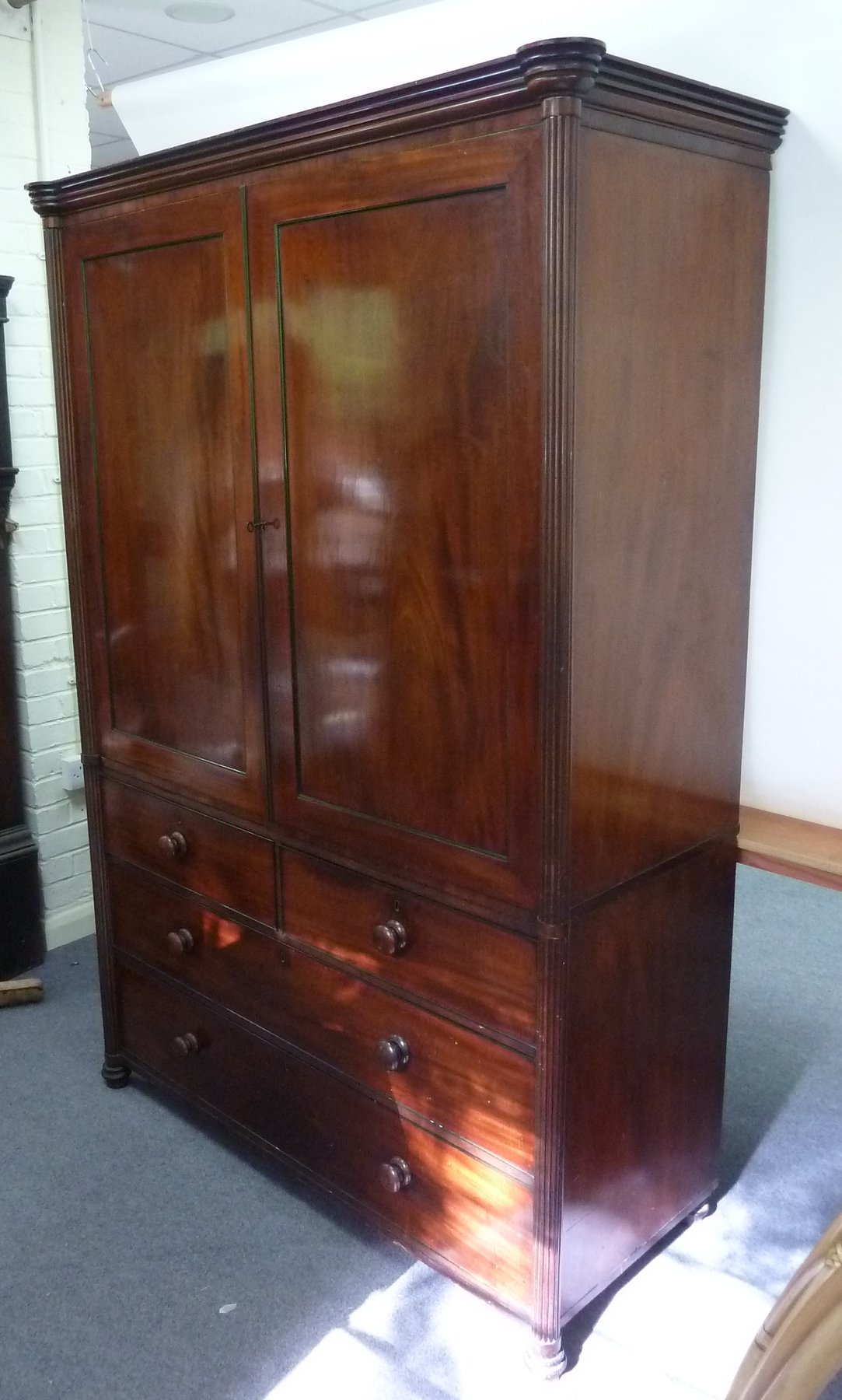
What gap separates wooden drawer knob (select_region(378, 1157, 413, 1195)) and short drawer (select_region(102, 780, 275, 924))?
394mm

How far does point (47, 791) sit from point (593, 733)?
167cm

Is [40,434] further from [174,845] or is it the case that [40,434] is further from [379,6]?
[379,6]

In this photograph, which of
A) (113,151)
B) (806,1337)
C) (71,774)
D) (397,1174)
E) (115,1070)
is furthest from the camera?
(113,151)

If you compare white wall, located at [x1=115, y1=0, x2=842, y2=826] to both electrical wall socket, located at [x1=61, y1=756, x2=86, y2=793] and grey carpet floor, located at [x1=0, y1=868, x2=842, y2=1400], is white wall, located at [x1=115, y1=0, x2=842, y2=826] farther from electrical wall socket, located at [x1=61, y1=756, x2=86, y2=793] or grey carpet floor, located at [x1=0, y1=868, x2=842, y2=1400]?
electrical wall socket, located at [x1=61, y1=756, x2=86, y2=793]

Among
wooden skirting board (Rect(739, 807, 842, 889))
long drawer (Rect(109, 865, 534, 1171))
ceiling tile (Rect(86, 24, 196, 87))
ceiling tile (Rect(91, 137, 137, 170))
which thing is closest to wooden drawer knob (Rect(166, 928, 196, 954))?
long drawer (Rect(109, 865, 534, 1171))

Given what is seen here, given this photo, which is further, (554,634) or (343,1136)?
(343,1136)

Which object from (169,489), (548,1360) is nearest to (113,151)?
(169,489)

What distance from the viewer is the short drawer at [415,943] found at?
4.83 feet

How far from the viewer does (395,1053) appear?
163 cm

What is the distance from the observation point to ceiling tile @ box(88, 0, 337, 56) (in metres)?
3.76

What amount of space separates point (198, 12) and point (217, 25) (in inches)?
7.2

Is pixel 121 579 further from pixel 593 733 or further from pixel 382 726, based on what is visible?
pixel 593 733

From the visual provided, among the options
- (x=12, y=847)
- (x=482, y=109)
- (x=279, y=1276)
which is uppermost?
(x=482, y=109)

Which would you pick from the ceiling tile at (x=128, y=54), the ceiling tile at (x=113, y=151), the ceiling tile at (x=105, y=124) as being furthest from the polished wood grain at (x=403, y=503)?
the ceiling tile at (x=113, y=151)
